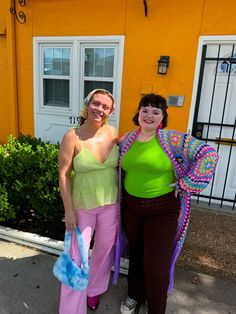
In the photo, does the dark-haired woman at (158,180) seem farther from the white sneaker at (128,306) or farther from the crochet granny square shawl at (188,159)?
the white sneaker at (128,306)

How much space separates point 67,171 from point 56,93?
355 cm

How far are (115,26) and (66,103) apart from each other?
64.4 inches

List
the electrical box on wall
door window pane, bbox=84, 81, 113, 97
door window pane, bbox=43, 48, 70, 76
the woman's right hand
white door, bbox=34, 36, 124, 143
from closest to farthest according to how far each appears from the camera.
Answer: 1. the woman's right hand
2. the electrical box on wall
3. white door, bbox=34, 36, 124, 143
4. door window pane, bbox=84, 81, 113, 97
5. door window pane, bbox=43, 48, 70, 76

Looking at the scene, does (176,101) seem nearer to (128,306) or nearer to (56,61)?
(56,61)

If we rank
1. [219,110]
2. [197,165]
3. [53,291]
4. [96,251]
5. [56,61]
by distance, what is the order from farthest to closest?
[56,61] → [219,110] → [53,291] → [96,251] → [197,165]

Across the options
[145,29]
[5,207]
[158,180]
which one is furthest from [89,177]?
[145,29]

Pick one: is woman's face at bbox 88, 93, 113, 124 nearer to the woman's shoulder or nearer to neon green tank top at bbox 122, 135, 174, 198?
the woman's shoulder

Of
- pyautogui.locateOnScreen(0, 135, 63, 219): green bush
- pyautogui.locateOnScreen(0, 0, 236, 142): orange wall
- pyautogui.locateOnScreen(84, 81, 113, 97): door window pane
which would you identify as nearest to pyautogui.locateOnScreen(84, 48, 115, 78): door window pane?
pyautogui.locateOnScreen(84, 81, 113, 97): door window pane

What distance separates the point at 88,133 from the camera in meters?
1.76

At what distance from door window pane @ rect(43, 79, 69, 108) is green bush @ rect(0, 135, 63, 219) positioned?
6.59ft

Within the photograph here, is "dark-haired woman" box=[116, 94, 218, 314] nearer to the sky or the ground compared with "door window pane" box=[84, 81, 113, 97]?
nearer to the ground

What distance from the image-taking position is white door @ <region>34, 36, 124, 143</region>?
428cm

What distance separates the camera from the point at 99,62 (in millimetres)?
4414

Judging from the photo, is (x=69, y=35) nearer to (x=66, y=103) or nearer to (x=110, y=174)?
(x=66, y=103)
